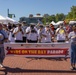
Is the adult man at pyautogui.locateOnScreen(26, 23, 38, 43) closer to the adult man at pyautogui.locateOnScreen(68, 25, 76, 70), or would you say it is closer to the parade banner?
the parade banner

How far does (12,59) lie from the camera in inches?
525

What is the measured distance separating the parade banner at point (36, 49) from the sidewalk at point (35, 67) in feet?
1.60

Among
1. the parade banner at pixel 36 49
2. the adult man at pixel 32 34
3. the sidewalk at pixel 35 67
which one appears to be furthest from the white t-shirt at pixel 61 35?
the parade banner at pixel 36 49

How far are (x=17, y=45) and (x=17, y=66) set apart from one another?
0.90 metres

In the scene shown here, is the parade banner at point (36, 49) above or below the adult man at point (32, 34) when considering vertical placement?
below

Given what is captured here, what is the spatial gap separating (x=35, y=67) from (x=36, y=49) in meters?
0.84

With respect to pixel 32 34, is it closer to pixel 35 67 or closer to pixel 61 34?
pixel 61 34

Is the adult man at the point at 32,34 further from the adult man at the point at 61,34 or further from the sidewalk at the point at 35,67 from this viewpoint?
the sidewalk at the point at 35,67

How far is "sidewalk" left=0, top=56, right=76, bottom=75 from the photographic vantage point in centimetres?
1030

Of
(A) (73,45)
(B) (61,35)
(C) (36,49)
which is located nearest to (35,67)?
(C) (36,49)

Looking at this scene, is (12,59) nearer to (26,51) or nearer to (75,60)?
(26,51)

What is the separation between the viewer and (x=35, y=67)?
37.0 ft

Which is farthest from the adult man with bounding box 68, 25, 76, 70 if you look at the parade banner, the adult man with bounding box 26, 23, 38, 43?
the adult man with bounding box 26, 23, 38, 43

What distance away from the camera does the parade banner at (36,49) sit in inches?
461
